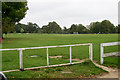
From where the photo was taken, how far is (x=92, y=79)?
568 cm

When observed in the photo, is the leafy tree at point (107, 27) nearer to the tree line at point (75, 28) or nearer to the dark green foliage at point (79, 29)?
the tree line at point (75, 28)

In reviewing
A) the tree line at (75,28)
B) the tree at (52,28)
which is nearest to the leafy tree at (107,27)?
the tree line at (75,28)

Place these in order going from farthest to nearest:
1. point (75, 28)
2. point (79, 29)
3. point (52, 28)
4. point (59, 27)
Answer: point (59, 27) → point (52, 28) → point (75, 28) → point (79, 29)

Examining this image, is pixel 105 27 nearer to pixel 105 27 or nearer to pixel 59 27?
pixel 105 27

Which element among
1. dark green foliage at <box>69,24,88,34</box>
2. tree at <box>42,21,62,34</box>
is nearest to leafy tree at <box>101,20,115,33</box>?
dark green foliage at <box>69,24,88,34</box>

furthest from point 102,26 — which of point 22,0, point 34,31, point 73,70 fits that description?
point 73,70

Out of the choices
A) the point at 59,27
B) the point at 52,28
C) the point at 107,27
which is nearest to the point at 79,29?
the point at 59,27

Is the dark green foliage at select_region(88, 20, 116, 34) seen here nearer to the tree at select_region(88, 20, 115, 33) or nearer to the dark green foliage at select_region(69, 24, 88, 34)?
the tree at select_region(88, 20, 115, 33)

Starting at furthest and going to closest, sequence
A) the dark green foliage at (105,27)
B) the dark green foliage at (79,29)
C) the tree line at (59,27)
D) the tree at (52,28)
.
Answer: the tree at (52,28), the dark green foliage at (79,29), the dark green foliage at (105,27), the tree line at (59,27)

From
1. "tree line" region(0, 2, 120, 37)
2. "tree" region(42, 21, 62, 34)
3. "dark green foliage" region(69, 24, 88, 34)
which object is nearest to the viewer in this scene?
"tree line" region(0, 2, 120, 37)

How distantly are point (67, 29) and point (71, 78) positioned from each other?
440ft

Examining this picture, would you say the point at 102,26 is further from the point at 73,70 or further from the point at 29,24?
the point at 73,70

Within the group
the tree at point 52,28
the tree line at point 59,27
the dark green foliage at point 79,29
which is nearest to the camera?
the tree line at point 59,27

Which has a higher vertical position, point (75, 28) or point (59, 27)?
point (59, 27)
